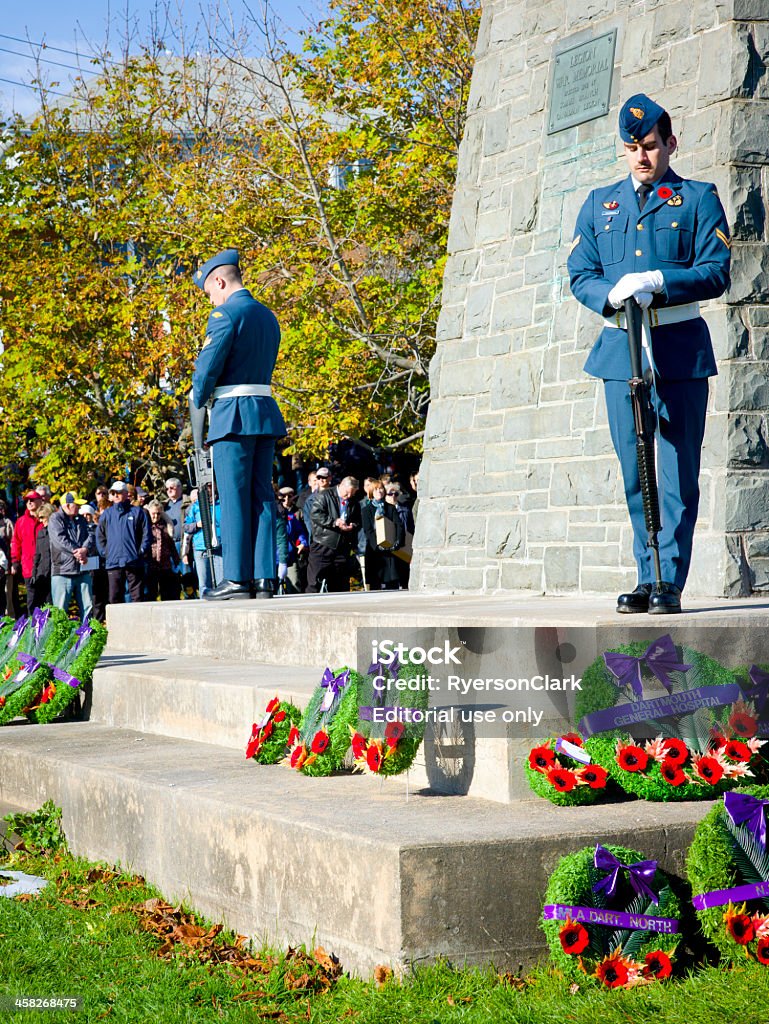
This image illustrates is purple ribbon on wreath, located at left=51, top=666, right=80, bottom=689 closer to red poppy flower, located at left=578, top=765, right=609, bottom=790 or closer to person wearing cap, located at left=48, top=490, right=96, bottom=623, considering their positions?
red poppy flower, located at left=578, top=765, right=609, bottom=790

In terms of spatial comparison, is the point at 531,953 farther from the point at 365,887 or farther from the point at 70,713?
the point at 70,713

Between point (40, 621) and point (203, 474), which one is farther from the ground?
point (203, 474)

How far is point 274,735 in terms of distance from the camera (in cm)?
521

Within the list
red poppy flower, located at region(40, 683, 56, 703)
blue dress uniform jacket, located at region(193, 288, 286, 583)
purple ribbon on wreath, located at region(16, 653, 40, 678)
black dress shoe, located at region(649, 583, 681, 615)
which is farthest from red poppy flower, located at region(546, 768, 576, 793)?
blue dress uniform jacket, located at region(193, 288, 286, 583)

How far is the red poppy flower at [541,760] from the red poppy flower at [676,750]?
1.20ft

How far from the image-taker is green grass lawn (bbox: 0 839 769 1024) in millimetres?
3422

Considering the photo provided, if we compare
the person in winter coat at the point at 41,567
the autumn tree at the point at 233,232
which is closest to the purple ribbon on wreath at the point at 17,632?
the person in winter coat at the point at 41,567

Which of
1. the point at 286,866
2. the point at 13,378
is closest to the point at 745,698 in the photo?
the point at 286,866

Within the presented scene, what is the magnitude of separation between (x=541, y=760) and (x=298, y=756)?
3.39 feet

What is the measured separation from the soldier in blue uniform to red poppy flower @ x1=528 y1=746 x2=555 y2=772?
4.37 m

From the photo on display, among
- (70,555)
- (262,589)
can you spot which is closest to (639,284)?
(262,589)

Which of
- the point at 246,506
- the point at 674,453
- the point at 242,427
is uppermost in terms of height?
the point at 242,427

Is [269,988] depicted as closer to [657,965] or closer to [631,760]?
[657,965]

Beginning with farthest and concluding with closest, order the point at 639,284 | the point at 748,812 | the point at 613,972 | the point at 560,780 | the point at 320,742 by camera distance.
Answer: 1. the point at 639,284
2. the point at 320,742
3. the point at 560,780
4. the point at 748,812
5. the point at 613,972
